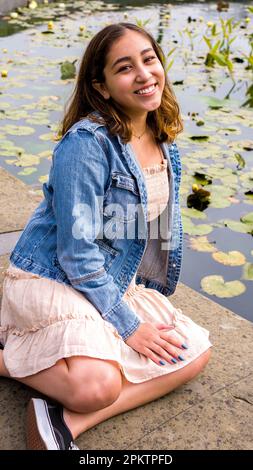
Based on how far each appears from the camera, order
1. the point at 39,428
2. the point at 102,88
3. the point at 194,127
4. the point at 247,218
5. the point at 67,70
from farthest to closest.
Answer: the point at 67,70 → the point at 194,127 → the point at 247,218 → the point at 102,88 → the point at 39,428

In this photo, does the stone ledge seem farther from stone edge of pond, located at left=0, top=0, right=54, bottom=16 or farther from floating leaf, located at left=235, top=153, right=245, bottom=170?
stone edge of pond, located at left=0, top=0, right=54, bottom=16

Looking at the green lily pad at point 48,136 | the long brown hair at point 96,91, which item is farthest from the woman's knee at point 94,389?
the green lily pad at point 48,136

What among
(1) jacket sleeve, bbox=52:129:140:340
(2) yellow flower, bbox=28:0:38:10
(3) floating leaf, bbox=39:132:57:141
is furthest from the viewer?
(2) yellow flower, bbox=28:0:38:10

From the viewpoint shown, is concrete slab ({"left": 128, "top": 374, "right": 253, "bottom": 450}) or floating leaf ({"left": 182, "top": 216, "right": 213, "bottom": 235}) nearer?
concrete slab ({"left": 128, "top": 374, "right": 253, "bottom": 450})

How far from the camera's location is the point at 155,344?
4.18 ft

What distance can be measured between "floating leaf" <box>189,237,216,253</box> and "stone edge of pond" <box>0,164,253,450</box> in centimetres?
62

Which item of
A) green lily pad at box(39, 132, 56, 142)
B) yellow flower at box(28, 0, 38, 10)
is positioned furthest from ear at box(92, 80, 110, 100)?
yellow flower at box(28, 0, 38, 10)

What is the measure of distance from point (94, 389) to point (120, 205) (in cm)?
45

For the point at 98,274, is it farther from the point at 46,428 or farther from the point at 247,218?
the point at 247,218

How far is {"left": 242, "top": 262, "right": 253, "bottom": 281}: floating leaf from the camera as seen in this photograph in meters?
2.02

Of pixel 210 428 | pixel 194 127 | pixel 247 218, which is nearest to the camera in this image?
pixel 210 428

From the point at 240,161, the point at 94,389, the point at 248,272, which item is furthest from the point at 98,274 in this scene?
the point at 240,161

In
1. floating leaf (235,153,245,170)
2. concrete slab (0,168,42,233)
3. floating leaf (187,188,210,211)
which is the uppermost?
concrete slab (0,168,42,233)
